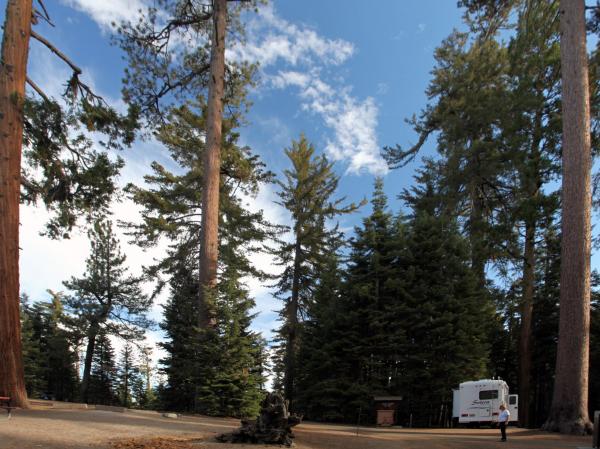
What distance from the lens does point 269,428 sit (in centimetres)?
901

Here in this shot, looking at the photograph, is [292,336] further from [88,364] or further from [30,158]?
[30,158]

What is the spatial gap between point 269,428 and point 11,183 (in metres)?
9.08

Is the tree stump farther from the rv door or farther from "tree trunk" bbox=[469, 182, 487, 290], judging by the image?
the rv door

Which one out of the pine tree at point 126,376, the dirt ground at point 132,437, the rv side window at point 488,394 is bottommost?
the pine tree at point 126,376

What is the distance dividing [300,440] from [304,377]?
15367mm

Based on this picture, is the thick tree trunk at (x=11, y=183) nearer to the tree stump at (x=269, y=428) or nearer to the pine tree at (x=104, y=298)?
the tree stump at (x=269, y=428)

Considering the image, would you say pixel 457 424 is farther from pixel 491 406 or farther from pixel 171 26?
pixel 171 26

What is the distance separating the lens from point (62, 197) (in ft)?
46.9

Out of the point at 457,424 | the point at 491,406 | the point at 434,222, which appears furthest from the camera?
the point at 434,222

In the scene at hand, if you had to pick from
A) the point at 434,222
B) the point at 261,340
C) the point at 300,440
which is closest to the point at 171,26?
the point at 261,340

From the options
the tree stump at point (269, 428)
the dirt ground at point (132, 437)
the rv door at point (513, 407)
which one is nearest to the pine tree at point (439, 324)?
the rv door at point (513, 407)

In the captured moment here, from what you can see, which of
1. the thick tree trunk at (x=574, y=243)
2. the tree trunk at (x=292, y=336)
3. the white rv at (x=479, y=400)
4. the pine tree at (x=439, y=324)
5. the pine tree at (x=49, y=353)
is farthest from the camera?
the pine tree at (x=49, y=353)

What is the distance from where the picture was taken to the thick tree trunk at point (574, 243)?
13.6m

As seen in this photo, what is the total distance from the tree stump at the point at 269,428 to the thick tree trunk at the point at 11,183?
596 centimetres
